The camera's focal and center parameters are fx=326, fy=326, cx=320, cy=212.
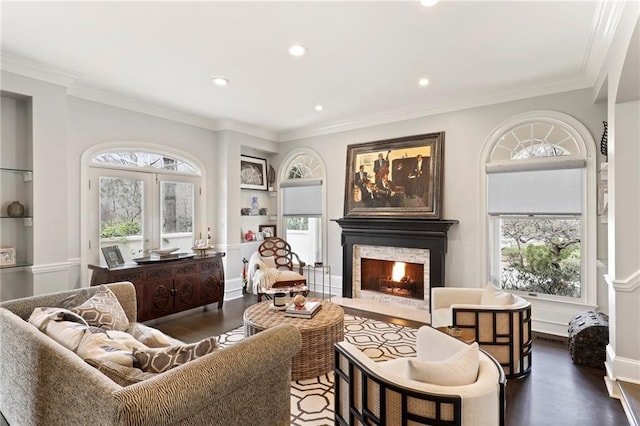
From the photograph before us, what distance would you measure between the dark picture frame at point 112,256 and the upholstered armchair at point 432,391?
3.36m

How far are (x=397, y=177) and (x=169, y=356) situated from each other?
418 centimetres

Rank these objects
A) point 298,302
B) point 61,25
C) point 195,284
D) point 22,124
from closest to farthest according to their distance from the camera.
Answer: point 61,25, point 298,302, point 22,124, point 195,284

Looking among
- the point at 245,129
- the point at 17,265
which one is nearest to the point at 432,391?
the point at 17,265

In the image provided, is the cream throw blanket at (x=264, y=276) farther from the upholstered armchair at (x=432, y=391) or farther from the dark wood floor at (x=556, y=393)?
the upholstered armchair at (x=432, y=391)

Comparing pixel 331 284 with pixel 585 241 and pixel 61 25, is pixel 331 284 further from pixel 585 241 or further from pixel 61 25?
pixel 61 25

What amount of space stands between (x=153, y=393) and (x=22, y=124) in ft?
12.8

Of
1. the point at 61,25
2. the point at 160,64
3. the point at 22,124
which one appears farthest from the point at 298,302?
the point at 22,124

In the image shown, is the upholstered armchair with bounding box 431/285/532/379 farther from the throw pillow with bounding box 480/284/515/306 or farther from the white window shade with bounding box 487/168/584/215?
the white window shade with bounding box 487/168/584/215

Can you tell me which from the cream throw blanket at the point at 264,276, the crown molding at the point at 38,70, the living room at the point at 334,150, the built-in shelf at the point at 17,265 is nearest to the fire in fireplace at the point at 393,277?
the living room at the point at 334,150

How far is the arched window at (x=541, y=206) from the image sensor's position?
12.4ft

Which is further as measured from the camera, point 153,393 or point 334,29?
point 334,29

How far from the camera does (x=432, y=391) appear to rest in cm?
149

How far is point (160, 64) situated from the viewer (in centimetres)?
337

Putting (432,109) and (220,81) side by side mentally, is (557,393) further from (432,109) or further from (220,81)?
(220,81)
